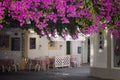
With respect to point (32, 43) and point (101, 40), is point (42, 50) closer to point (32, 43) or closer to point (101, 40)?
point (32, 43)

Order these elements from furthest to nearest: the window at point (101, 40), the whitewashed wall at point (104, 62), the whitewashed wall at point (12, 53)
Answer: the whitewashed wall at point (12, 53) → the window at point (101, 40) → the whitewashed wall at point (104, 62)

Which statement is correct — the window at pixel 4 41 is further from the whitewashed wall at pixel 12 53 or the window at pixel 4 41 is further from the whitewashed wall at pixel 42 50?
the whitewashed wall at pixel 42 50

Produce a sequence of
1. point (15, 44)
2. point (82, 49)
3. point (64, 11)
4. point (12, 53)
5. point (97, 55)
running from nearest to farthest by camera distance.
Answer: point (64, 11), point (97, 55), point (12, 53), point (15, 44), point (82, 49)

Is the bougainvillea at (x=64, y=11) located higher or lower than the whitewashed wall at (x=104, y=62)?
higher

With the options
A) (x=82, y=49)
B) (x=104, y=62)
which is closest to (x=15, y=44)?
(x=82, y=49)

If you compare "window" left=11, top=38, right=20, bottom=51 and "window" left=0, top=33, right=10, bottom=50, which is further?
"window" left=0, top=33, right=10, bottom=50

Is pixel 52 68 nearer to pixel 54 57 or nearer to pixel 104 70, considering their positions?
pixel 54 57

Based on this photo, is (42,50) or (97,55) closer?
(97,55)

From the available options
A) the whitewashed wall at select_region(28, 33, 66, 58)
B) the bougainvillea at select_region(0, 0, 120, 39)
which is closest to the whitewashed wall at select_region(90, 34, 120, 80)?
the whitewashed wall at select_region(28, 33, 66, 58)

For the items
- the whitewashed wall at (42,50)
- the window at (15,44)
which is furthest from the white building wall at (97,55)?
the window at (15,44)

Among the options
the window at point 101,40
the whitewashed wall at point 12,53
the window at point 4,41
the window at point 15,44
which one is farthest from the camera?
the window at point 4,41

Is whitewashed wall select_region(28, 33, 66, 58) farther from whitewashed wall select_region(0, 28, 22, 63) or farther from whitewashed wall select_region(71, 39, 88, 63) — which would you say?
whitewashed wall select_region(71, 39, 88, 63)

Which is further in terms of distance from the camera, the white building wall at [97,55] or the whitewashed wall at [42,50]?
the whitewashed wall at [42,50]

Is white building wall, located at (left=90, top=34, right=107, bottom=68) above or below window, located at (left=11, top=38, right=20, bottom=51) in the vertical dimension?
below
